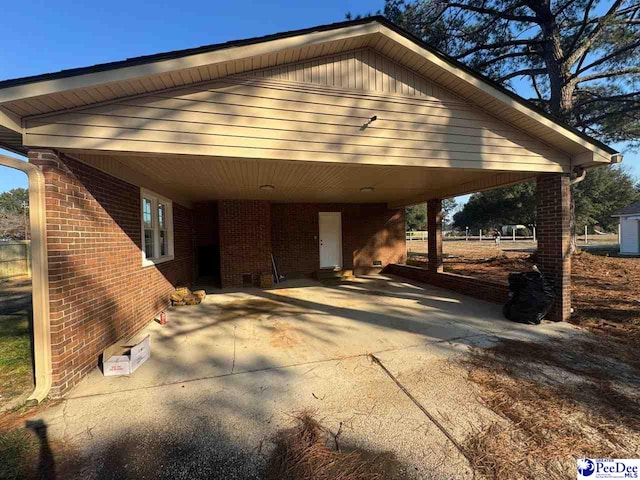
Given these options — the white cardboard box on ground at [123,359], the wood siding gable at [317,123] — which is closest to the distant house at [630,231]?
the wood siding gable at [317,123]

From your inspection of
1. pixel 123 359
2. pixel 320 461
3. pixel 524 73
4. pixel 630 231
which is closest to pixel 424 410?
pixel 320 461

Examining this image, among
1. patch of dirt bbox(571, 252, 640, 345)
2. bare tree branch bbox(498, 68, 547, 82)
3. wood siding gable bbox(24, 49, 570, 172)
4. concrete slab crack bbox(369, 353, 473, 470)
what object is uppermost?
bare tree branch bbox(498, 68, 547, 82)

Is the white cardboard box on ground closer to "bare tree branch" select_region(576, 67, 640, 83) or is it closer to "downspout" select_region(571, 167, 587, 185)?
"downspout" select_region(571, 167, 587, 185)

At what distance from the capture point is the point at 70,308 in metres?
3.01

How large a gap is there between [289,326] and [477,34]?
11844 millimetres

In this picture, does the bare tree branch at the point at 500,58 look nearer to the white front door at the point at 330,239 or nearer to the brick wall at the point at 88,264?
the white front door at the point at 330,239

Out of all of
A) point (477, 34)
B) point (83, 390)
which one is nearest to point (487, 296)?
point (83, 390)

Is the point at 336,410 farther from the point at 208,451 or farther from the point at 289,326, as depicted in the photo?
the point at 289,326

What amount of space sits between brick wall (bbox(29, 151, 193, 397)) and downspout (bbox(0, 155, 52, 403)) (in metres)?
0.05

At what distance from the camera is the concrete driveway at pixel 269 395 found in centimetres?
202

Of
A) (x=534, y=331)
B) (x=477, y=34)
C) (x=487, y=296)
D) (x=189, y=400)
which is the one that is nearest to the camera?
(x=189, y=400)

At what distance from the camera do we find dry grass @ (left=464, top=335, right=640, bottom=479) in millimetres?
1960

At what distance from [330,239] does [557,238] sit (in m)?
6.92

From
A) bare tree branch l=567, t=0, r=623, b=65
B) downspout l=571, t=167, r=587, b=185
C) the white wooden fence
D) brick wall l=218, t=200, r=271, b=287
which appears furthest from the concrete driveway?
the white wooden fence
